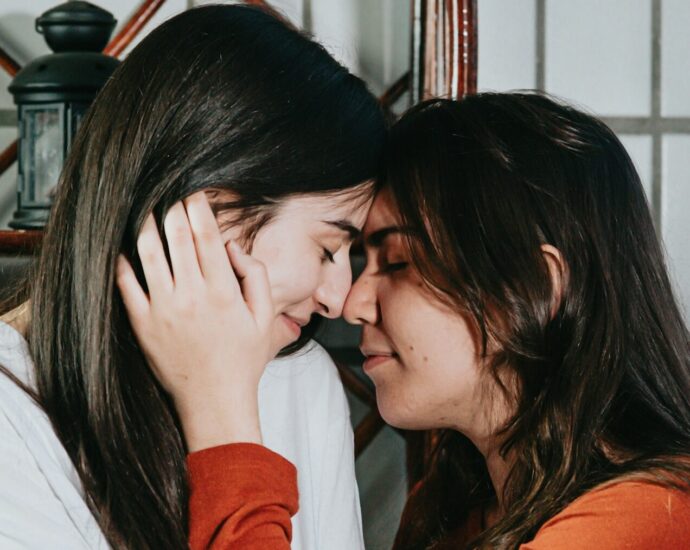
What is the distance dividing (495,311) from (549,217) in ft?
0.37

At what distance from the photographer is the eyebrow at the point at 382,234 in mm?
999

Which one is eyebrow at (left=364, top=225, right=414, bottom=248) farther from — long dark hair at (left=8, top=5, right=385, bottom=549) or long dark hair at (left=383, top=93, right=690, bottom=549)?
long dark hair at (left=8, top=5, right=385, bottom=549)

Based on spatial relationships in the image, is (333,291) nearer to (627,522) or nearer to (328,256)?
(328,256)

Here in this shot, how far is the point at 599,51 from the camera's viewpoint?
1.37 meters

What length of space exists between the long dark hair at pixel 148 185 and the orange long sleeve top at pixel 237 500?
0.04 m

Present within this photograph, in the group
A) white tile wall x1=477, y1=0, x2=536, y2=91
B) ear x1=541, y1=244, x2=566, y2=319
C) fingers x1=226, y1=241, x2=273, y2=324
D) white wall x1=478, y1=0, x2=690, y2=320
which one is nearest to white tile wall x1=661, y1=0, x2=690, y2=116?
white wall x1=478, y1=0, x2=690, y2=320

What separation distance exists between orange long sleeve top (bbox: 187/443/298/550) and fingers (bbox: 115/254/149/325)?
0.47 feet

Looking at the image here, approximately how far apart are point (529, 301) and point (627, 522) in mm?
240

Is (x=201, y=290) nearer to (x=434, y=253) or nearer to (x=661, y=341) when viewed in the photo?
(x=434, y=253)

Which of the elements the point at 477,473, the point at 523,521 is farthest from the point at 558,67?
the point at 523,521

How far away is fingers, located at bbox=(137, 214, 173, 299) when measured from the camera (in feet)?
2.77

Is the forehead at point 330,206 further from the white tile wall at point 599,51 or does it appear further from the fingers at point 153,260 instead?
the white tile wall at point 599,51

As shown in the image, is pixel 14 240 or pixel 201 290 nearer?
pixel 201 290

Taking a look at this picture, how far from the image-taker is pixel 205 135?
32.5 inches
